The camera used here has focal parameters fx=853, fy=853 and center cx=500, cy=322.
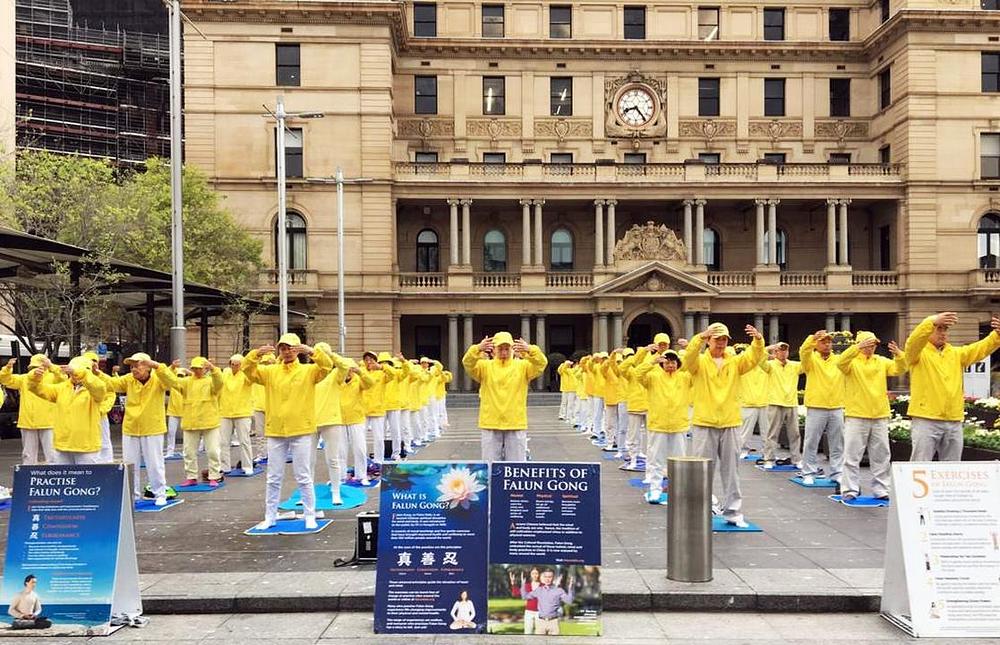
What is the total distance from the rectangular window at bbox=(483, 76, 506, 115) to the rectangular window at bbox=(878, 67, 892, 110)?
67.1ft

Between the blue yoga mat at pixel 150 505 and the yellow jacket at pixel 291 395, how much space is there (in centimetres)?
277

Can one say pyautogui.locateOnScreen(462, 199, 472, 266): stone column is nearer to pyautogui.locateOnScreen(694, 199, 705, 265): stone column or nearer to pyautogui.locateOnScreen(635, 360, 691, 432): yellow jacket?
pyautogui.locateOnScreen(694, 199, 705, 265): stone column

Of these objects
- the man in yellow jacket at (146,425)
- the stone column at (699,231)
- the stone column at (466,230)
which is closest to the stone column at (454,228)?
the stone column at (466,230)

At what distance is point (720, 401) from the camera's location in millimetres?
10188

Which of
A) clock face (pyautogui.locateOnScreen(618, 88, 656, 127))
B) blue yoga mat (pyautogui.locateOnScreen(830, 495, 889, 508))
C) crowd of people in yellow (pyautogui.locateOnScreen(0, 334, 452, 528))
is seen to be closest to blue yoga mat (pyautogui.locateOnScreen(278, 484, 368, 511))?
crowd of people in yellow (pyautogui.locateOnScreen(0, 334, 452, 528))

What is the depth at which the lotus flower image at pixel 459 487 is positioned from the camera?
690 cm

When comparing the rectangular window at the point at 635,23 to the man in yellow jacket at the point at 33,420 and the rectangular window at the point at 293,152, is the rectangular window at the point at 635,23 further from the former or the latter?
the man in yellow jacket at the point at 33,420

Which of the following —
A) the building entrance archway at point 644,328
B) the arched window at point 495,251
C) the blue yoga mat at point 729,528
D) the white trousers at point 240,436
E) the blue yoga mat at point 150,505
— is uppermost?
the arched window at point 495,251

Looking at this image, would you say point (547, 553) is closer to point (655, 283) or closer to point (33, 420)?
point (33, 420)

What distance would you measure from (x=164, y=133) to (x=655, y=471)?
57.9 m

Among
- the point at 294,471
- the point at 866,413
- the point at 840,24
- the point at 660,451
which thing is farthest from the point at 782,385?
the point at 840,24

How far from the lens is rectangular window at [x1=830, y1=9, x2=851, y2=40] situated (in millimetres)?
47406

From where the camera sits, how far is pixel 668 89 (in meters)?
46.4

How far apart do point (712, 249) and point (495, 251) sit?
12.0 meters
